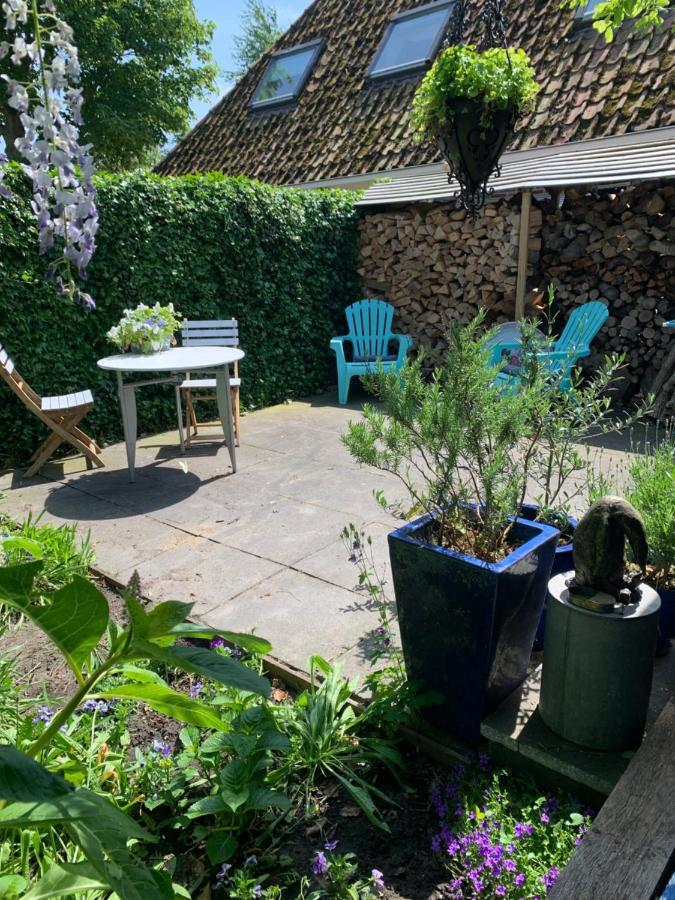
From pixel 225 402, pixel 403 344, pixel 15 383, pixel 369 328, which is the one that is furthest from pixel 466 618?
pixel 369 328

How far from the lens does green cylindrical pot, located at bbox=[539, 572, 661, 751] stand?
5.25ft

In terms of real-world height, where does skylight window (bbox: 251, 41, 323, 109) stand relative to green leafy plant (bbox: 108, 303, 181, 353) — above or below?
above

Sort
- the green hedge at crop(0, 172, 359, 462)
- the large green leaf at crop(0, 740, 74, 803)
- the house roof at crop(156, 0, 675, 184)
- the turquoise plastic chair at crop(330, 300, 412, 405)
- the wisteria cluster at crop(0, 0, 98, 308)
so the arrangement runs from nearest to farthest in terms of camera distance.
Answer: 1. the large green leaf at crop(0, 740, 74, 803)
2. the wisteria cluster at crop(0, 0, 98, 308)
3. the green hedge at crop(0, 172, 359, 462)
4. the house roof at crop(156, 0, 675, 184)
5. the turquoise plastic chair at crop(330, 300, 412, 405)

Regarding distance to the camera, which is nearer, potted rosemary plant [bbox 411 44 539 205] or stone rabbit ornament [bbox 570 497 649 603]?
stone rabbit ornament [bbox 570 497 649 603]

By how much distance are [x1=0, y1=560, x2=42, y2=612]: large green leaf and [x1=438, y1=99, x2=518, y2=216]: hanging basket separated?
2.95 metres

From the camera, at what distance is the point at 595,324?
5.48 m

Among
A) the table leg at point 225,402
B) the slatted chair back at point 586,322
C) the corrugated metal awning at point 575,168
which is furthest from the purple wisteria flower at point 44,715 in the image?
the slatted chair back at point 586,322

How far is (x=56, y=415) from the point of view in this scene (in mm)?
4277

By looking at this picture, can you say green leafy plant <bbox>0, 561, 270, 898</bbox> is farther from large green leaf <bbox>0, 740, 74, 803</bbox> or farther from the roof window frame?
the roof window frame

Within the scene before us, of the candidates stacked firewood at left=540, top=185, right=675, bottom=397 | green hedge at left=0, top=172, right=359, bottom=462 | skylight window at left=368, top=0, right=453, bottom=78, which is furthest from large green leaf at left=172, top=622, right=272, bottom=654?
skylight window at left=368, top=0, right=453, bottom=78

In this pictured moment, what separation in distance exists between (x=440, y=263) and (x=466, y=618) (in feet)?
18.3

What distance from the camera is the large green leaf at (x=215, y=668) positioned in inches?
28.1

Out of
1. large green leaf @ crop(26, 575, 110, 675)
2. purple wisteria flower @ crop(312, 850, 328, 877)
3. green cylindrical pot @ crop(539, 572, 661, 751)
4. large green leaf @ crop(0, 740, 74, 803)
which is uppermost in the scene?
large green leaf @ crop(26, 575, 110, 675)

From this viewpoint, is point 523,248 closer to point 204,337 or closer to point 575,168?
point 575,168
